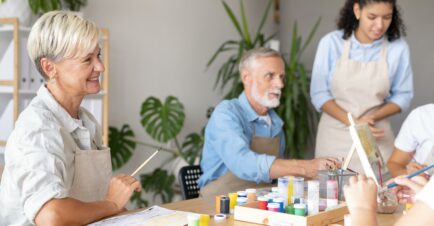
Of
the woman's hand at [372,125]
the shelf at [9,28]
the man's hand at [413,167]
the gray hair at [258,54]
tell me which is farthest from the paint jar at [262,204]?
the shelf at [9,28]

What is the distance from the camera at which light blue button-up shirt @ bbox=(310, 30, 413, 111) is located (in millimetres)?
3348

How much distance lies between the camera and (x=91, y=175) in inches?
78.4

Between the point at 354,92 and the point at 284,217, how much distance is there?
5.86 feet

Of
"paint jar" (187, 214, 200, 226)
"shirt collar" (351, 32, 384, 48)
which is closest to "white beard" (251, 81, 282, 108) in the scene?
"shirt collar" (351, 32, 384, 48)

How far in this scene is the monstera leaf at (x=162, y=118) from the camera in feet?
13.5

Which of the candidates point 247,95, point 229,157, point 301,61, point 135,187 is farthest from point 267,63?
point 301,61

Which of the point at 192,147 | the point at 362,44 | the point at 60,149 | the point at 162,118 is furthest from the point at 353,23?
the point at 60,149

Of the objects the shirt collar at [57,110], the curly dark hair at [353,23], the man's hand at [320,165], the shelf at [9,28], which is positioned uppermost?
the curly dark hair at [353,23]

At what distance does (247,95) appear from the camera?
2.82m

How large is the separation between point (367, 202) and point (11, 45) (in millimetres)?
2564

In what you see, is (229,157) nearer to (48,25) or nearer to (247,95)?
(247,95)

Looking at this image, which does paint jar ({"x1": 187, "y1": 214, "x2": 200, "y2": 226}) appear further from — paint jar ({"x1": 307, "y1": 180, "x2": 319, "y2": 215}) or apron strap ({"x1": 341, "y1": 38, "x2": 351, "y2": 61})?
apron strap ({"x1": 341, "y1": 38, "x2": 351, "y2": 61})

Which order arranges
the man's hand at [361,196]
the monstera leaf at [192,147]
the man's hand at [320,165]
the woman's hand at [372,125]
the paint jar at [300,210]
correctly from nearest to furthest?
the man's hand at [361,196], the paint jar at [300,210], the man's hand at [320,165], the woman's hand at [372,125], the monstera leaf at [192,147]

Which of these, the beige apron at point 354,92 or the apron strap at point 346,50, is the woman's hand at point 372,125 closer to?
the beige apron at point 354,92
